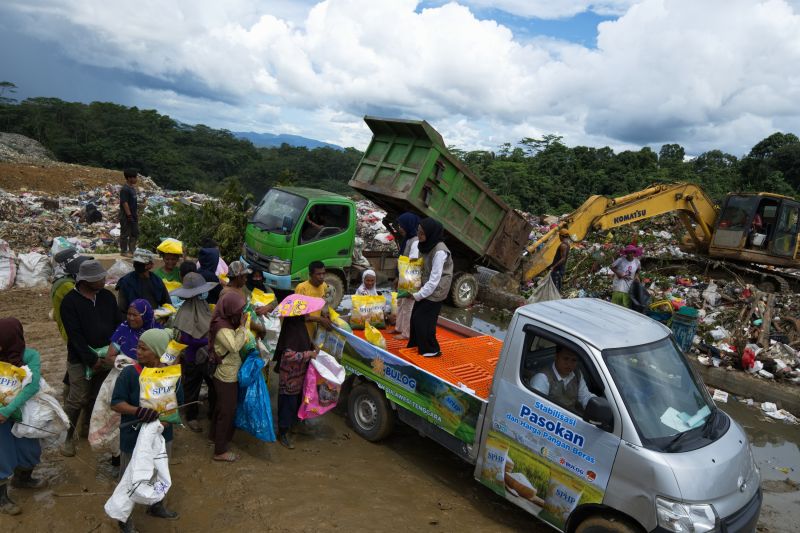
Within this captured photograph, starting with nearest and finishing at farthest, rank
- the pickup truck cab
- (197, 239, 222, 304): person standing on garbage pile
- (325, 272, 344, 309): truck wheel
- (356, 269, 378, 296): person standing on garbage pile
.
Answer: the pickup truck cab → (197, 239, 222, 304): person standing on garbage pile → (356, 269, 378, 296): person standing on garbage pile → (325, 272, 344, 309): truck wheel

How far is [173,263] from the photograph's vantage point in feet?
17.8

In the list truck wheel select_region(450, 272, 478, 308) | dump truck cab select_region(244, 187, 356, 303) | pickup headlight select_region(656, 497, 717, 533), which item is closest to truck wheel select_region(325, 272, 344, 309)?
dump truck cab select_region(244, 187, 356, 303)

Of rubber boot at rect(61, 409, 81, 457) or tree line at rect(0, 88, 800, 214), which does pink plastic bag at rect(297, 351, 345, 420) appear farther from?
tree line at rect(0, 88, 800, 214)

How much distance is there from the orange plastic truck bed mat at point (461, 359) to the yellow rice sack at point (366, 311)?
12 centimetres

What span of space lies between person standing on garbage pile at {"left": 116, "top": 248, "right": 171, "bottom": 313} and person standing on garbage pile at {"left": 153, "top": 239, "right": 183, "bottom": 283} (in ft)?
1.56

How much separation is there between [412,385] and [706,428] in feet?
7.10

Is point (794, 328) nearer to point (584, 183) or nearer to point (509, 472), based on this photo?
point (509, 472)

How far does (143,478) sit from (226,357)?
1207 millimetres

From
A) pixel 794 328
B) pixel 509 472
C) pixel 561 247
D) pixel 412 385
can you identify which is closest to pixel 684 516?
pixel 509 472

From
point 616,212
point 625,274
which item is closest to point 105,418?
point 625,274

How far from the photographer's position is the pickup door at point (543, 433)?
3.35m

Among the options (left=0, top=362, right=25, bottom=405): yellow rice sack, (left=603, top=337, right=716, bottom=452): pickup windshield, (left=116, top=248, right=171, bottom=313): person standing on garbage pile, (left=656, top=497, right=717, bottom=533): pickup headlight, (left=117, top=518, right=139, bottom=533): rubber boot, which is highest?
(left=603, top=337, right=716, bottom=452): pickup windshield

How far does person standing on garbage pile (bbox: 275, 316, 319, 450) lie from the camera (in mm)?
4664

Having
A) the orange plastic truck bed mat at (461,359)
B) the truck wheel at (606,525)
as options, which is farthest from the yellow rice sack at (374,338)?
the truck wheel at (606,525)
